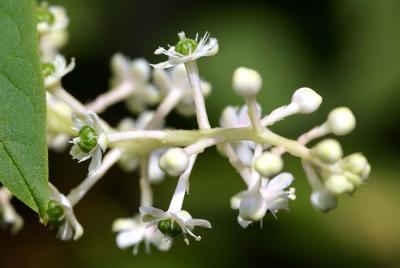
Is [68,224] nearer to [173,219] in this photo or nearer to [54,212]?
[54,212]

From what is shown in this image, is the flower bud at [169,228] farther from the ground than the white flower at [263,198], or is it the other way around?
the white flower at [263,198]

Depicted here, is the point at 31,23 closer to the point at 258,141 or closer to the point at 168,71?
the point at 258,141

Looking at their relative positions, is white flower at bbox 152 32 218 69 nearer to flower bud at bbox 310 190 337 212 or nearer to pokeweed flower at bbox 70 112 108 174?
pokeweed flower at bbox 70 112 108 174

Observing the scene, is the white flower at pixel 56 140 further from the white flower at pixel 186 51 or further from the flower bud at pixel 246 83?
the flower bud at pixel 246 83

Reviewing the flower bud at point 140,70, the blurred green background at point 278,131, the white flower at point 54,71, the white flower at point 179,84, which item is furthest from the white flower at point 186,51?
the blurred green background at point 278,131

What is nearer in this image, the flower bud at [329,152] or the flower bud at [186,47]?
the flower bud at [329,152]

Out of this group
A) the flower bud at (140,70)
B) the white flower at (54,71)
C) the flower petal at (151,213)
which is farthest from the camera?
the flower bud at (140,70)

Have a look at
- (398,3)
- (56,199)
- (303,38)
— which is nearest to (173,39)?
(303,38)
